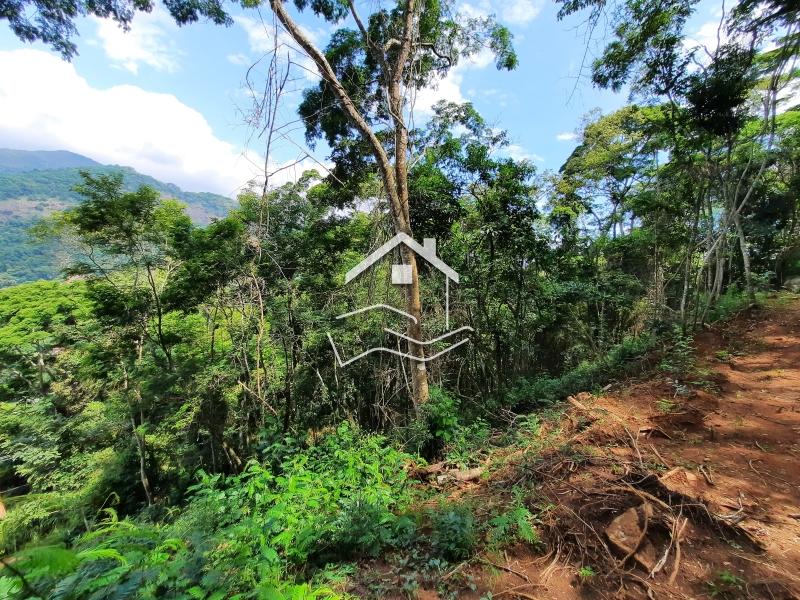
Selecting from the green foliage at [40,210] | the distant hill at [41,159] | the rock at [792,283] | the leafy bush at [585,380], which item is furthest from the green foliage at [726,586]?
the distant hill at [41,159]

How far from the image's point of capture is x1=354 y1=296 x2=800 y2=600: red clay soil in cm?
181

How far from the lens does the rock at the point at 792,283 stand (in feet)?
30.3

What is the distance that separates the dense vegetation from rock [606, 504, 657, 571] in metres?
1.38

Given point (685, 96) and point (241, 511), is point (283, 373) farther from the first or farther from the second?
point (685, 96)

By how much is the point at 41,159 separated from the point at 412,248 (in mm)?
217588

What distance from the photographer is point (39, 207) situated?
43844mm

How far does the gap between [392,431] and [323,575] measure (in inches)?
102

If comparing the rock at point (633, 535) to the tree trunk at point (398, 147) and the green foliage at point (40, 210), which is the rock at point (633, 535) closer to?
the tree trunk at point (398, 147)

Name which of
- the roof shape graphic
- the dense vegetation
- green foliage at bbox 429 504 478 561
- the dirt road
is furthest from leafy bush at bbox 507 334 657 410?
green foliage at bbox 429 504 478 561

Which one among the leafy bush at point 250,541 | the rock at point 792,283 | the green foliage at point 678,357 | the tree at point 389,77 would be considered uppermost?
the tree at point 389,77

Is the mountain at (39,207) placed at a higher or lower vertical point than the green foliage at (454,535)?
higher

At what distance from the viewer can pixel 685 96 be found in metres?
5.26
